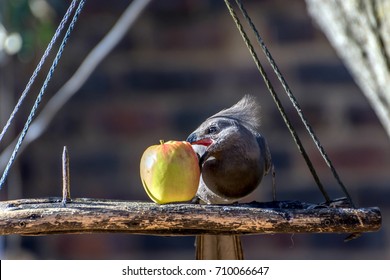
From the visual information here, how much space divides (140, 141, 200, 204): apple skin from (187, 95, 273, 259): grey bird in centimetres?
4

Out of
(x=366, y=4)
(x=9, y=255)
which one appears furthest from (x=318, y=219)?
(x=9, y=255)

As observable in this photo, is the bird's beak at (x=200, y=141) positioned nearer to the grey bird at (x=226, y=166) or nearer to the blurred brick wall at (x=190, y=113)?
the grey bird at (x=226, y=166)

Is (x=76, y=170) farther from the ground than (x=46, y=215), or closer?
farther from the ground

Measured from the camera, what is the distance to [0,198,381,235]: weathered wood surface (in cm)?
108

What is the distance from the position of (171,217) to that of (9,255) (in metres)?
1.29

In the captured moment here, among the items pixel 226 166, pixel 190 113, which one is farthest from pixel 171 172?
pixel 190 113

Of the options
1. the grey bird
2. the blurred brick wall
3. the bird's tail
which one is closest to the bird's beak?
the grey bird

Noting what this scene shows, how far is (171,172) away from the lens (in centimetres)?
122

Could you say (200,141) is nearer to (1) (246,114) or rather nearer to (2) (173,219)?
(1) (246,114)

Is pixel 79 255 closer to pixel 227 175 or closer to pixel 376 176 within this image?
pixel 376 176

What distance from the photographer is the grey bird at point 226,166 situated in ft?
4.13

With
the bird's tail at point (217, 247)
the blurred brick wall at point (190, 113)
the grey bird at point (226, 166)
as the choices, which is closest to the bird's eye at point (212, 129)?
the grey bird at point (226, 166)

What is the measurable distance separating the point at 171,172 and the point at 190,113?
3.60 ft

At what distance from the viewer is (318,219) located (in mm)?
1136
